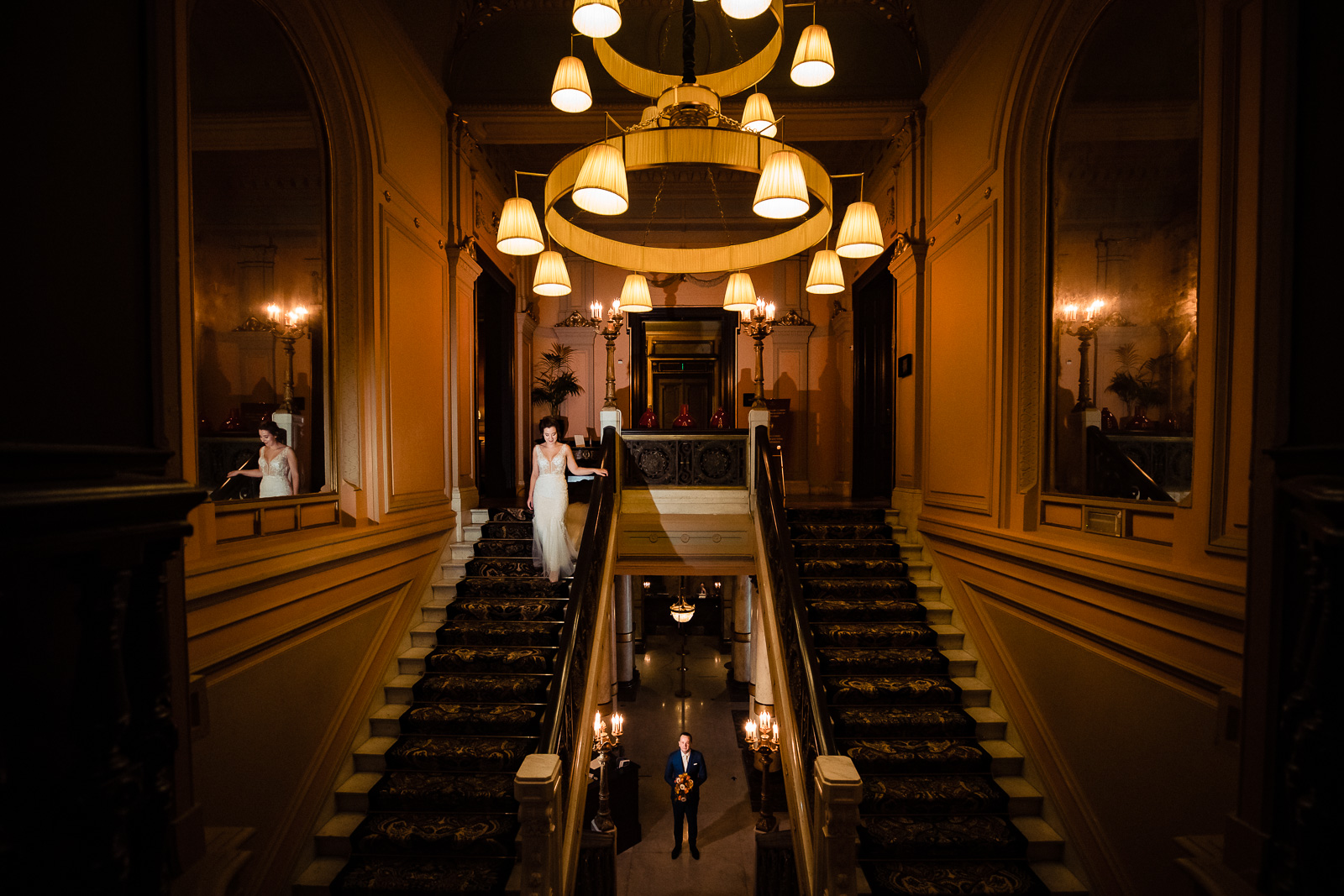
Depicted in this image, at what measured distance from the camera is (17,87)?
131 centimetres

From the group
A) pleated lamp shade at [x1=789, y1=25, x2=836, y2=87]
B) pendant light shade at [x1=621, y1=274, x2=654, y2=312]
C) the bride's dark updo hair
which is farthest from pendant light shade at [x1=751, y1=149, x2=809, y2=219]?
the bride's dark updo hair

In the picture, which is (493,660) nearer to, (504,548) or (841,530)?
(504,548)

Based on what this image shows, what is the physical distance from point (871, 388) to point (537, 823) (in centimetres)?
702

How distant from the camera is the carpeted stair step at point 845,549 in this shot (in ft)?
18.9

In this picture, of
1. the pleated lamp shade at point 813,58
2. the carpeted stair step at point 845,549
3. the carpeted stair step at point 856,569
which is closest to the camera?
the pleated lamp shade at point 813,58

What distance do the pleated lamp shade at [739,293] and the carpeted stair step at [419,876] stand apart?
4651mm

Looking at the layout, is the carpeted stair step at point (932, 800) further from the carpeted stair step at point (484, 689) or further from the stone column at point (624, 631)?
the stone column at point (624, 631)

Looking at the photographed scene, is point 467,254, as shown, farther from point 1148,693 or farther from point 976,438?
point 1148,693

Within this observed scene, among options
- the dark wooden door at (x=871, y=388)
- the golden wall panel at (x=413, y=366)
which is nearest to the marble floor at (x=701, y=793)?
the dark wooden door at (x=871, y=388)

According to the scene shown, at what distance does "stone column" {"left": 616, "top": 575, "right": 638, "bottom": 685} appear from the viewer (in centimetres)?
1057

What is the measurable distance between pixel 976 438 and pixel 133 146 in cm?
519

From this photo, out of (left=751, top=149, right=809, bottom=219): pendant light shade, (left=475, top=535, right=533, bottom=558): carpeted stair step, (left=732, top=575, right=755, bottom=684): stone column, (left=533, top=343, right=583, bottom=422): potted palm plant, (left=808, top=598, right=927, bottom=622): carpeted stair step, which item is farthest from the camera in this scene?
(left=732, top=575, right=755, bottom=684): stone column

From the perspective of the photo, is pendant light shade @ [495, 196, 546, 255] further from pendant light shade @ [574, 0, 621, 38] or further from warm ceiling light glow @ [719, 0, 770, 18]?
warm ceiling light glow @ [719, 0, 770, 18]

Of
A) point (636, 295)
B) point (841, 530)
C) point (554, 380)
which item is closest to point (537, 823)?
point (841, 530)
